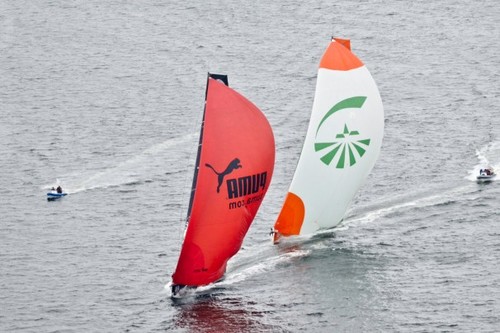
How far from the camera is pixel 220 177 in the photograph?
121562 millimetres

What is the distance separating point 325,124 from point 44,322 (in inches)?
1413

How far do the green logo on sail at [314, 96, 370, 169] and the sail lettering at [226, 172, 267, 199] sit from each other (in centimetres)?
1245

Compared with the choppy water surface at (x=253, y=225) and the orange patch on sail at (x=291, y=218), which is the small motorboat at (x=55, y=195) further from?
the orange patch on sail at (x=291, y=218)

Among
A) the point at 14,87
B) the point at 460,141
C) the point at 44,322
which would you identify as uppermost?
the point at 14,87

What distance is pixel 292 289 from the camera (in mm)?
124062

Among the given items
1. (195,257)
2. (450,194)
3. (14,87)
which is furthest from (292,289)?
(14,87)

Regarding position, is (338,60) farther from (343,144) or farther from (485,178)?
(485,178)

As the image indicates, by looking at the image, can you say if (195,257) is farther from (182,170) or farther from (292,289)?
(182,170)

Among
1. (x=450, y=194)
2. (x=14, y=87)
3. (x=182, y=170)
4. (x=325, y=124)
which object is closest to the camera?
(x=325, y=124)

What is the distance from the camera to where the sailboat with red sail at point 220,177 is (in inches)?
4766

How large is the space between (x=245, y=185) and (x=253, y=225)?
17989 millimetres

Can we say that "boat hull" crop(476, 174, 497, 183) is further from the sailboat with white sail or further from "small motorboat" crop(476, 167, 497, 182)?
the sailboat with white sail

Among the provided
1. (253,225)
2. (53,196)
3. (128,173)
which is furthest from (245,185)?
(128,173)

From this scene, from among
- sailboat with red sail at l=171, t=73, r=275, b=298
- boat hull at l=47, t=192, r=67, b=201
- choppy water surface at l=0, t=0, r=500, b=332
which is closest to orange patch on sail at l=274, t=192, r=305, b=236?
choppy water surface at l=0, t=0, r=500, b=332
